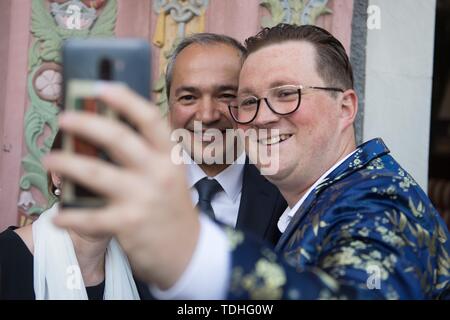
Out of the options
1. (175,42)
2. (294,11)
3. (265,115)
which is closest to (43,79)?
(175,42)

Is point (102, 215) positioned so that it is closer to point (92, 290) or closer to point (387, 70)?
point (92, 290)

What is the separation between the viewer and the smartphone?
2.44ft

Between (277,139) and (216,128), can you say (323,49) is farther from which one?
(216,128)

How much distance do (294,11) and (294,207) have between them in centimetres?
152

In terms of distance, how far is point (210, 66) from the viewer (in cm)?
231

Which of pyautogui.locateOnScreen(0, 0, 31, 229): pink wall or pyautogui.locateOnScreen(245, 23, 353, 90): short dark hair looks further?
pyautogui.locateOnScreen(0, 0, 31, 229): pink wall

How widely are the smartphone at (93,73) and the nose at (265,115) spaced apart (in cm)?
91

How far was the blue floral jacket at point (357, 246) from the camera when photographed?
89cm

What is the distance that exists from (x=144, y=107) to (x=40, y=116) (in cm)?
223

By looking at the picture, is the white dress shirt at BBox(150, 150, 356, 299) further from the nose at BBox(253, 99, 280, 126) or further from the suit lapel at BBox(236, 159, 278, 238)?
the suit lapel at BBox(236, 159, 278, 238)

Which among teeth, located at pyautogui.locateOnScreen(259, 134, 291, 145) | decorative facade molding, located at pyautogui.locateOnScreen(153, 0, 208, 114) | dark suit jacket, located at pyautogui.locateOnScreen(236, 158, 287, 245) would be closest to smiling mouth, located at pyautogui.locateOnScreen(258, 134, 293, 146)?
teeth, located at pyautogui.locateOnScreen(259, 134, 291, 145)

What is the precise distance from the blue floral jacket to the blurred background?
4.99 ft
